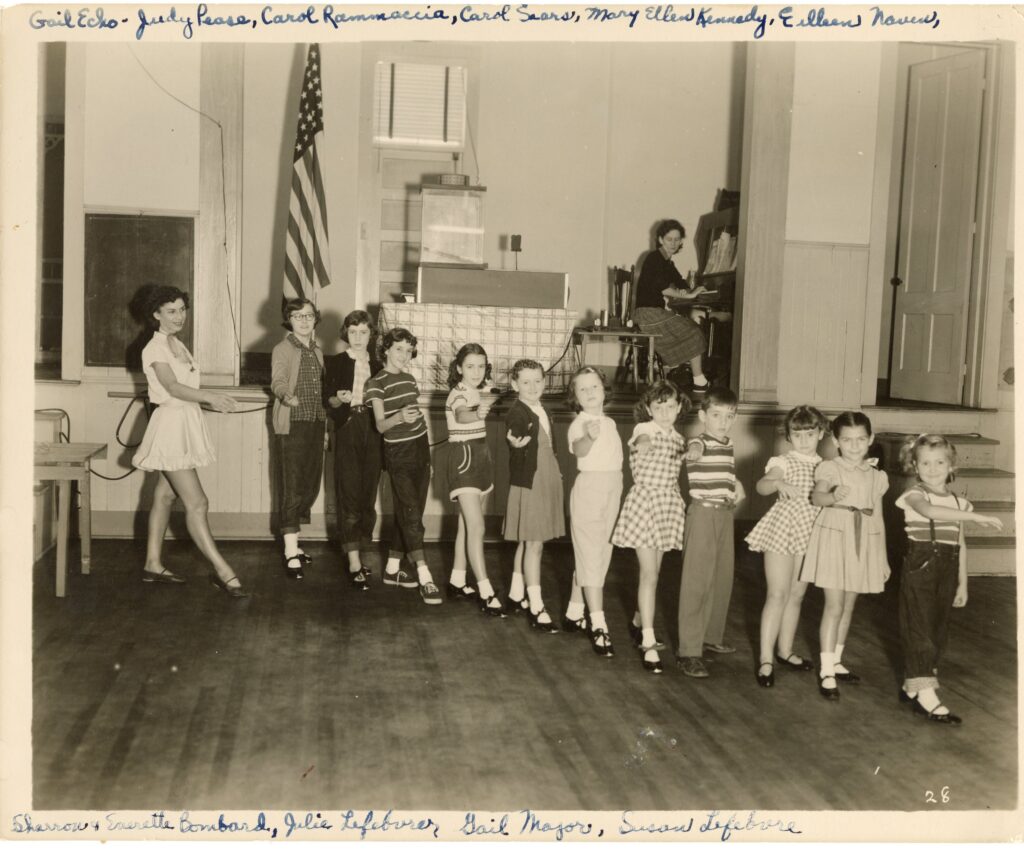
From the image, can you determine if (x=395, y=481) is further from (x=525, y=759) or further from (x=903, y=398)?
(x=903, y=398)

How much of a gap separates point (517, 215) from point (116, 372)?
4527 mm

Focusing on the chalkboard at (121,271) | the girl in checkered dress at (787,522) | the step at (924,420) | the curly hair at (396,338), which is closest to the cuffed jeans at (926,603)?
the girl in checkered dress at (787,522)

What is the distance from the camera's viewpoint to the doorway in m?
7.95

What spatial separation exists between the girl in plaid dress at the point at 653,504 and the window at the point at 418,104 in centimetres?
601

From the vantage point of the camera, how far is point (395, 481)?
5.66 metres

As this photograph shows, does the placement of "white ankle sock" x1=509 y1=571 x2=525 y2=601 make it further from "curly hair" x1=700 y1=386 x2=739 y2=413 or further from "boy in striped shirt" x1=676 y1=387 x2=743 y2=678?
"curly hair" x1=700 y1=386 x2=739 y2=413

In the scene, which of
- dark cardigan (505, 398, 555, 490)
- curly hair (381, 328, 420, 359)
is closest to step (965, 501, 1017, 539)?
dark cardigan (505, 398, 555, 490)

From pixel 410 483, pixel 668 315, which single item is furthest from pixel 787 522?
pixel 668 315

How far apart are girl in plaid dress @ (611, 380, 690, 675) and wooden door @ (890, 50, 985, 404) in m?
4.32

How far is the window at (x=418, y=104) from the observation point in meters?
9.76

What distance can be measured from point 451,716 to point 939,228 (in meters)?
6.32

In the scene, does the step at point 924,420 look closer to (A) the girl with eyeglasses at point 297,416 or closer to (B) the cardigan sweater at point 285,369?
(A) the girl with eyeglasses at point 297,416

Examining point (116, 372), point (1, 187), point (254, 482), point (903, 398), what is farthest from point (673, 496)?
point (903, 398)

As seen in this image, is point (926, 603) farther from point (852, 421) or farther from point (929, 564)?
point (852, 421)
